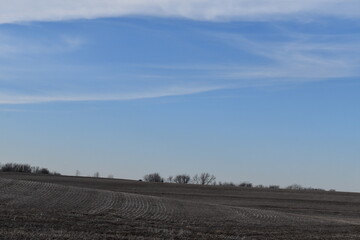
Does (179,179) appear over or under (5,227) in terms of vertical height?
over

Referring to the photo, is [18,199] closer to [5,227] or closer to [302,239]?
[5,227]

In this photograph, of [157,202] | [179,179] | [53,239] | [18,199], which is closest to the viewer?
[53,239]

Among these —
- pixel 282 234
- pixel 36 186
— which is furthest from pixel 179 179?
pixel 282 234

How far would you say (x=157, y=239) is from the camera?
2169cm

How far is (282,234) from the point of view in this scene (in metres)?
28.6

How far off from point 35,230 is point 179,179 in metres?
161

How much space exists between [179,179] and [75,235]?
161850 millimetres

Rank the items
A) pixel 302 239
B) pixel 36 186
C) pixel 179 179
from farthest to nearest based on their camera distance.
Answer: pixel 179 179, pixel 36 186, pixel 302 239

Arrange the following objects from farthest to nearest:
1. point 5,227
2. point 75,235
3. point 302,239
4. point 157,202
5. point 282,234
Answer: point 157,202 → point 282,234 → point 302,239 → point 5,227 → point 75,235

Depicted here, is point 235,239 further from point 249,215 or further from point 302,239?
point 249,215

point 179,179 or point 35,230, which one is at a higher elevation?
point 179,179

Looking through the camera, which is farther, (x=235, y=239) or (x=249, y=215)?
(x=249, y=215)

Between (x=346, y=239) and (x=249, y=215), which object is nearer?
(x=346, y=239)

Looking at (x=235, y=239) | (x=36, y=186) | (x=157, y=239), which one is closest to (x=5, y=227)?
(x=157, y=239)
